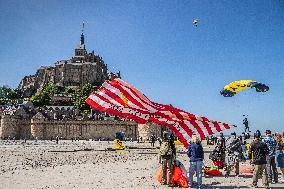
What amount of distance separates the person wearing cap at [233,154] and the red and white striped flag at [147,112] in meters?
1.68

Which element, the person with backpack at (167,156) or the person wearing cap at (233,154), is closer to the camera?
the person with backpack at (167,156)

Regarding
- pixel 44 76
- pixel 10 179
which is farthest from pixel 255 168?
pixel 44 76

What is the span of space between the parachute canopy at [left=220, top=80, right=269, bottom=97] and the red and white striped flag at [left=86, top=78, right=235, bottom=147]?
9.20 m

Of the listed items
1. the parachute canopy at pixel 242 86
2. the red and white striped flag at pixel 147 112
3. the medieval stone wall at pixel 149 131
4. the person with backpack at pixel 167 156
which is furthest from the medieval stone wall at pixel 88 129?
the person with backpack at pixel 167 156

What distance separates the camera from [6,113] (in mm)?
79812

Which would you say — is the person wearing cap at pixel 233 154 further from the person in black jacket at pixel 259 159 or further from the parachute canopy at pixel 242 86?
the parachute canopy at pixel 242 86

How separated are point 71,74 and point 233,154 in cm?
12179

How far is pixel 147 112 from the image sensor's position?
10.3 meters

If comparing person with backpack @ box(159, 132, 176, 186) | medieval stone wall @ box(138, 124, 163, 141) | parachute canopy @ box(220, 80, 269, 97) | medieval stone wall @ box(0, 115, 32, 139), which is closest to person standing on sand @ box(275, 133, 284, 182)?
person with backpack @ box(159, 132, 176, 186)

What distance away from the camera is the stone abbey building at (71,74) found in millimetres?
128375

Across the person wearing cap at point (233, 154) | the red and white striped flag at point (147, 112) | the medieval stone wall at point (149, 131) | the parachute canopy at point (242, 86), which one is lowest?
the medieval stone wall at point (149, 131)

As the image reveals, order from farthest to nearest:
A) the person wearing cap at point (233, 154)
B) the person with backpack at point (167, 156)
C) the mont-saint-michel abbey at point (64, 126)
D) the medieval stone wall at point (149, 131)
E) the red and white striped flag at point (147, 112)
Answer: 1. the mont-saint-michel abbey at point (64, 126)
2. the medieval stone wall at point (149, 131)
3. the person wearing cap at point (233, 154)
4. the red and white striped flag at point (147, 112)
5. the person with backpack at point (167, 156)

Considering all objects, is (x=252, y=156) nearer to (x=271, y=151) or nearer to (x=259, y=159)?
(x=259, y=159)

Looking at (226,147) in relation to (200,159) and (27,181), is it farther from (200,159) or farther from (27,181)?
(27,181)
